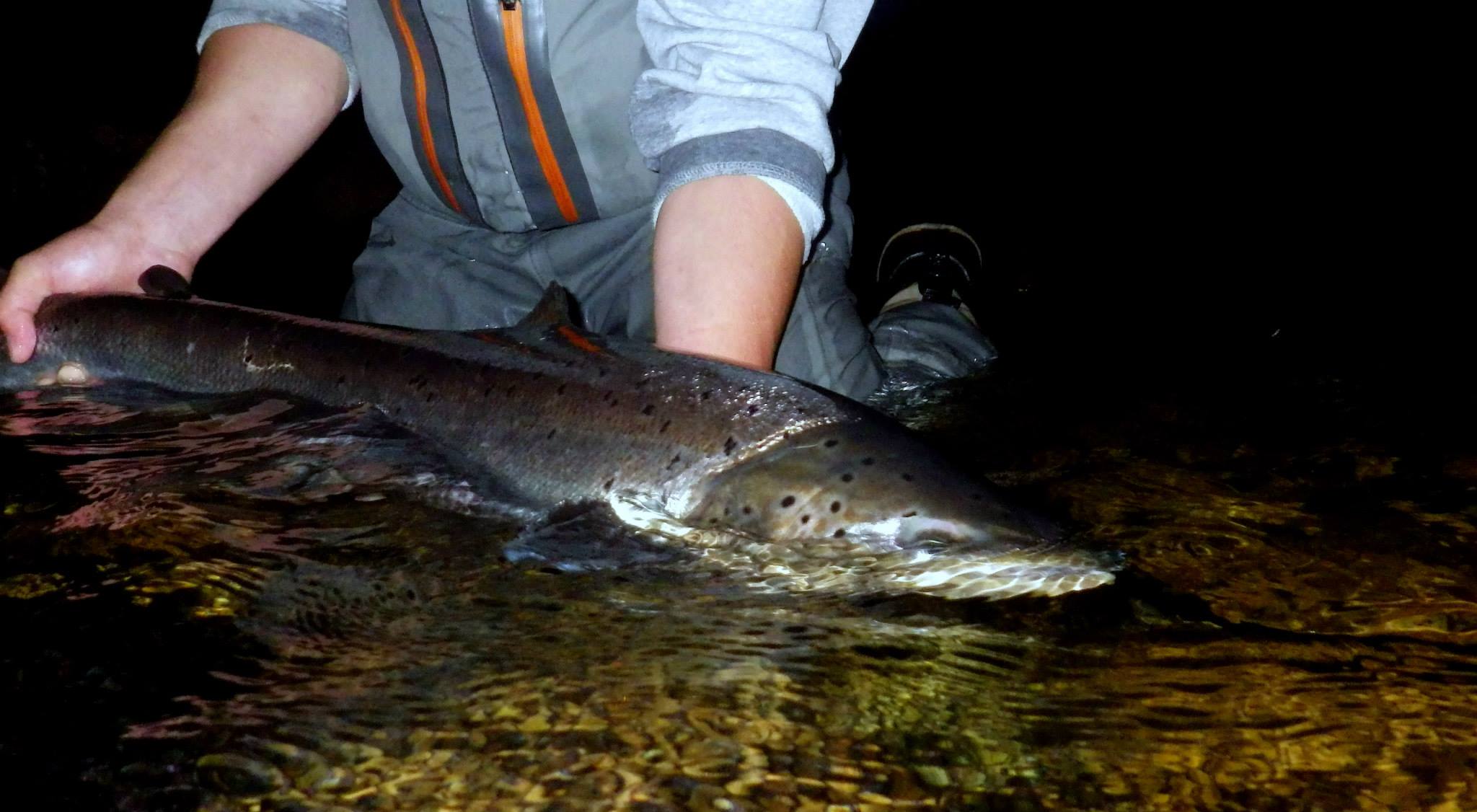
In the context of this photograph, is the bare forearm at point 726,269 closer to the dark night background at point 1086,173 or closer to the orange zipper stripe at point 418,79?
the orange zipper stripe at point 418,79

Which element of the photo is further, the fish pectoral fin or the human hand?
the human hand

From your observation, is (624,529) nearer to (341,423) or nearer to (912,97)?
(341,423)

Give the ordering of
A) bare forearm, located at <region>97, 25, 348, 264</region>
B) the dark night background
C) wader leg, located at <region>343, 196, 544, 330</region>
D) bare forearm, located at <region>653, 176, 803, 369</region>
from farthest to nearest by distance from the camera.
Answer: the dark night background < wader leg, located at <region>343, 196, 544, 330</region> < bare forearm, located at <region>97, 25, 348, 264</region> < bare forearm, located at <region>653, 176, 803, 369</region>

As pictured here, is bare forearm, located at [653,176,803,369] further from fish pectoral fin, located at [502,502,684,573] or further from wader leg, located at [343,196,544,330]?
wader leg, located at [343,196,544,330]

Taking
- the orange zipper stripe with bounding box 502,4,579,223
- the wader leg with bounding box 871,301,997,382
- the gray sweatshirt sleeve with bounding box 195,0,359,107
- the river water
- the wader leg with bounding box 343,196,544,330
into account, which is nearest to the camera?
the river water

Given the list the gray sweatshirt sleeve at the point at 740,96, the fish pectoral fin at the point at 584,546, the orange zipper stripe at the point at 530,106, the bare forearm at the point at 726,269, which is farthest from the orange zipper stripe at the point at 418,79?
the fish pectoral fin at the point at 584,546

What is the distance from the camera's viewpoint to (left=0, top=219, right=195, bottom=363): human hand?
8.87 feet

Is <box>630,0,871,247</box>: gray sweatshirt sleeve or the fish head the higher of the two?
<box>630,0,871,247</box>: gray sweatshirt sleeve

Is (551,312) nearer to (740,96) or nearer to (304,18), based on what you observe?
(740,96)

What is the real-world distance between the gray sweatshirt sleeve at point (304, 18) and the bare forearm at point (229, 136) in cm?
3

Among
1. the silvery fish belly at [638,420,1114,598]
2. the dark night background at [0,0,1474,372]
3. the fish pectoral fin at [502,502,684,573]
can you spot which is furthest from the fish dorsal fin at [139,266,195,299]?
the dark night background at [0,0,1474,372]

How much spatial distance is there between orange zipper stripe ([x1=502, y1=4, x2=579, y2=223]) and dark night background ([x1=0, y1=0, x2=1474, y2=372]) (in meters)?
2.36

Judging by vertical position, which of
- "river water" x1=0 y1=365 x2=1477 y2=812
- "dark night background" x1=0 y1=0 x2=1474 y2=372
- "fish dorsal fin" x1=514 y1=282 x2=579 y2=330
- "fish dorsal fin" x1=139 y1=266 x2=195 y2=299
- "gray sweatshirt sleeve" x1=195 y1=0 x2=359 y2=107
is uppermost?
"dark night background" x1=0 y1=0 x2=1474 y2=372

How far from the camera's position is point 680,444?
6.03 feet
